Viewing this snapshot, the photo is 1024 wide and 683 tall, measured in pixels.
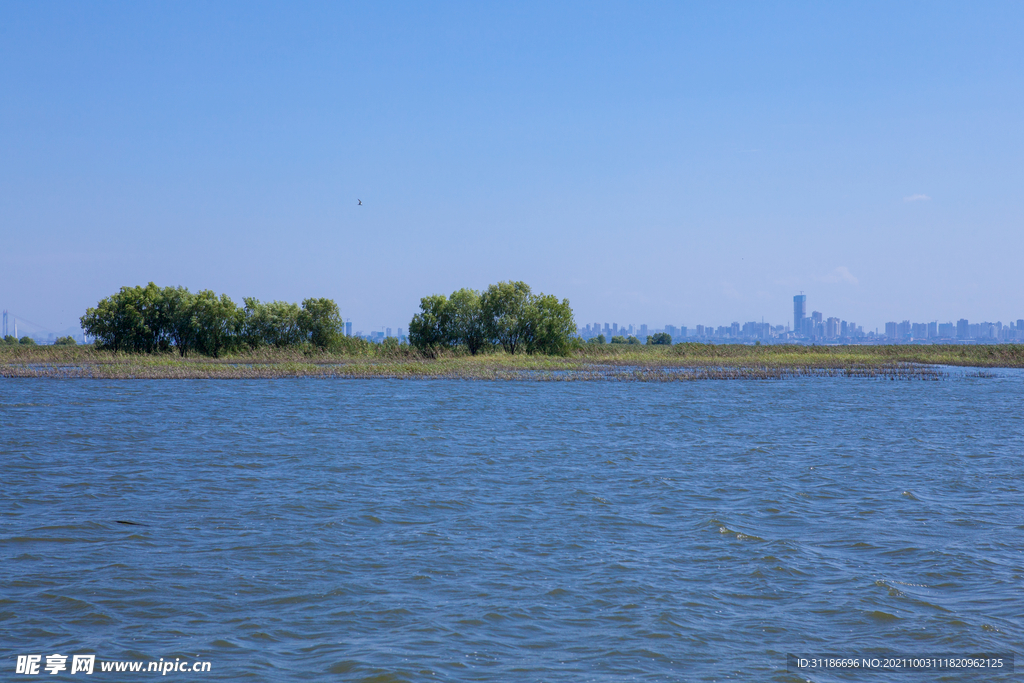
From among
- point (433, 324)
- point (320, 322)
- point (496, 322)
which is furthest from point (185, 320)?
point (496, 322)

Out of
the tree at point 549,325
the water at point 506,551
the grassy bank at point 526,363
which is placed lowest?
the water at point 506,551

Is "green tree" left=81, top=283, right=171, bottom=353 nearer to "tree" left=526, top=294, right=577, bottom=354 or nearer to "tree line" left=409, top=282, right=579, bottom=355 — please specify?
"tree line" left=409, top=282, right=579, bottom=355

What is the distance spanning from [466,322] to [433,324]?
289 cm

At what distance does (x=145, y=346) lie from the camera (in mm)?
62500

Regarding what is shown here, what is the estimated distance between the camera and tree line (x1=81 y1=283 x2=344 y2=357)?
61.8 m

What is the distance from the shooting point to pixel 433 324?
213ft

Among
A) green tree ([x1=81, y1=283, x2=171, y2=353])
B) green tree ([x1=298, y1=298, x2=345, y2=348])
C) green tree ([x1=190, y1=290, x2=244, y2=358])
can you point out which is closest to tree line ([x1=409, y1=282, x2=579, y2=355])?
green tree ([x1=298, y1=298, x2=345, y2=348])

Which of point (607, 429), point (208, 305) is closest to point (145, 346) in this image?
point (208, 305)

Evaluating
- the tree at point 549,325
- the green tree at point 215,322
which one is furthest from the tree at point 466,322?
the green tree at point 215,322

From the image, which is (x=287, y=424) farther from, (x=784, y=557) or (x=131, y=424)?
(x=784, y=557)

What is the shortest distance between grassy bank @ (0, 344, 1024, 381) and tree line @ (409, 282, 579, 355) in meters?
2.35

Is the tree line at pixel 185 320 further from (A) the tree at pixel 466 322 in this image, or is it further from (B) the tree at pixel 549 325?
(B) the tree at pixel 549 325

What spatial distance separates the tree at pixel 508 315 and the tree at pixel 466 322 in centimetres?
62

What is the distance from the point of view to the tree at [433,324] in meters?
65.1
